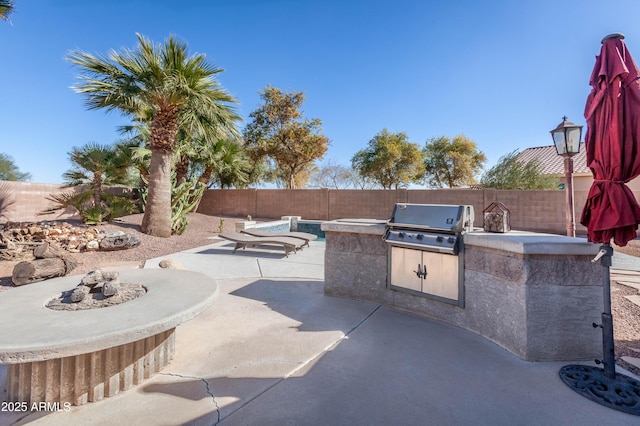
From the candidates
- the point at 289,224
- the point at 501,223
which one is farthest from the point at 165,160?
the point at 501,223

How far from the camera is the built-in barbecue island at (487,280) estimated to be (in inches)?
96.2

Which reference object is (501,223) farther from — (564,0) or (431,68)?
(431,68)

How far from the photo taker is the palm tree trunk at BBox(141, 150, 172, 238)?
335 inches

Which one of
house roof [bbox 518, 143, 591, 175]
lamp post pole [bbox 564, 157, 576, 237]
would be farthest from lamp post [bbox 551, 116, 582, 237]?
house roof [bbox 518, 143, 591, 175]

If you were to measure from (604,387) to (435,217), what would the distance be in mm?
1902

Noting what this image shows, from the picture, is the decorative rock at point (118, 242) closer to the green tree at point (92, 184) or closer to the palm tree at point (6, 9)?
the green tree at point (92, 184)

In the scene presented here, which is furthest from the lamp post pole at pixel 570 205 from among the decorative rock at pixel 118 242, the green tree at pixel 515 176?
the green tree at pixel 515 176

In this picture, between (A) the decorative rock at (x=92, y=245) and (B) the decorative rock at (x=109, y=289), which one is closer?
(B) the decorative rock at (x=109, y=289)

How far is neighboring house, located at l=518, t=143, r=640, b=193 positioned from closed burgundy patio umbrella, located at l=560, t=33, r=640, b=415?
1688 cm

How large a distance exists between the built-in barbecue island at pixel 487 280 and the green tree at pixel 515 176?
14655mm

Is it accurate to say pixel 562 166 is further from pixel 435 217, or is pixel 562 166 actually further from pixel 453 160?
pixel 435 217

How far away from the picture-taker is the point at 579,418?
179 cm

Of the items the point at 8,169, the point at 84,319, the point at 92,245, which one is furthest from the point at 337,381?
the point at 8,169

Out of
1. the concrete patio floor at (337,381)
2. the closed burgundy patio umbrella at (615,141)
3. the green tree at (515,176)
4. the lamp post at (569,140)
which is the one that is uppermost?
the green tree at (515,176)
